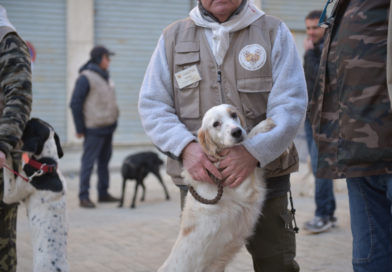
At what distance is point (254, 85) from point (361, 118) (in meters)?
0.64

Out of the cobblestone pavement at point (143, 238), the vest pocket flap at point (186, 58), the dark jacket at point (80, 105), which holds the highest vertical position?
the vest pocket flap at point (186, 58)

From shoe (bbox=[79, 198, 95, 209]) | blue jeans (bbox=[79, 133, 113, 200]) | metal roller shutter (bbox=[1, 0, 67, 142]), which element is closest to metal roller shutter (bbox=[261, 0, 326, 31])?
metal roller shutter (bbox=[1, 0, 67, 142])

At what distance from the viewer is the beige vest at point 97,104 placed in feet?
28.0

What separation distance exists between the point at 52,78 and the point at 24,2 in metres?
1.93

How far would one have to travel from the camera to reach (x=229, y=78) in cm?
303

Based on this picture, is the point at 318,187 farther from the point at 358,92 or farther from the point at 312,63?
the point at 358,92

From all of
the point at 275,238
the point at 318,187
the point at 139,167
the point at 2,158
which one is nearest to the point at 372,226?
the point at 275,238

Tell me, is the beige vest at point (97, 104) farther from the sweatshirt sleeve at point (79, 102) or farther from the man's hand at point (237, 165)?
the man's hand at point (237, 165)

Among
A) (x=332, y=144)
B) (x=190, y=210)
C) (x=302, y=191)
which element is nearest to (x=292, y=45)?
(x=332, y=144)

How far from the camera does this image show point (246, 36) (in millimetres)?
3059

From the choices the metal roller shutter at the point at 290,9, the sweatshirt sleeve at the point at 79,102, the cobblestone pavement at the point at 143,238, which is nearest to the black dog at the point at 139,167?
the cobblestone pavement at the point at 143,238

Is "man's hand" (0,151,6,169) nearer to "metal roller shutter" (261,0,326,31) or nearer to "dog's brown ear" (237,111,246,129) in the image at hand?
"dog's brown ear" (237,111,246,129)

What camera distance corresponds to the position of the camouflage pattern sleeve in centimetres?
331

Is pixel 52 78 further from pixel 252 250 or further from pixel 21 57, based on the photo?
pixel 252 250
